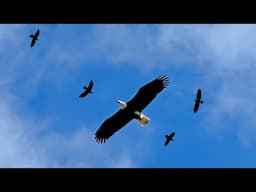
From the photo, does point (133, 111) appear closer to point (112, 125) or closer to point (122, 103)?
point (122, 103)

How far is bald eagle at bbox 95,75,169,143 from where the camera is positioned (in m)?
24.0

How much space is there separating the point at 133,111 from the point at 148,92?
114cm

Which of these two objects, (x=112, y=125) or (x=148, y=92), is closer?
(x=148, y=92)

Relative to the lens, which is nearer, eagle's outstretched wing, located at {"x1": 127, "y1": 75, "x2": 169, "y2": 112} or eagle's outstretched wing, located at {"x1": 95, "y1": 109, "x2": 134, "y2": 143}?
eagle's outstretched wing, located at {"x1": 127, "y1": 75, "x2": 169, "y2": 112}

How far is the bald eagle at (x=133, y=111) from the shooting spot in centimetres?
2402

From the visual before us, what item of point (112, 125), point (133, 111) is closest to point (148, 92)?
point (133, 111)

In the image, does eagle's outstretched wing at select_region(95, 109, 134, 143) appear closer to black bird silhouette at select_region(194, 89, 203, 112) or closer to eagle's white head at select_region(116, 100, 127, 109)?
eagle's white head at select_region(116, 100, 127, 109)

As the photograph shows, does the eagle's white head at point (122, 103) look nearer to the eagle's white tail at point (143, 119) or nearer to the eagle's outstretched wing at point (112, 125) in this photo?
the eagle's outstretched wing at point (112, 125)

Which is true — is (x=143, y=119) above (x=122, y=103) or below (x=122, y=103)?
below

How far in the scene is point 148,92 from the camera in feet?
78.7

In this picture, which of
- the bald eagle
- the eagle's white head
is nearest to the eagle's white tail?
the bald eagle
